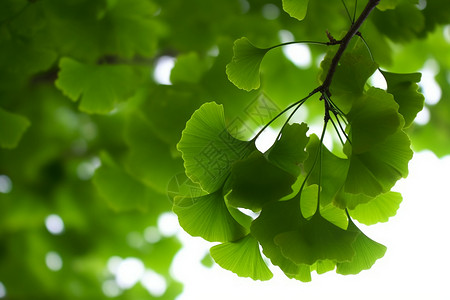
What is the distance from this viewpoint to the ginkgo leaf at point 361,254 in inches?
18.3

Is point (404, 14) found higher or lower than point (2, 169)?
higher

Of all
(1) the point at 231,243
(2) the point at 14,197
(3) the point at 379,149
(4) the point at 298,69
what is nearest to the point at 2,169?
(2) the point at 14,197

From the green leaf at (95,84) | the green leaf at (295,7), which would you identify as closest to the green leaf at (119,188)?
the green leaf at (95,84)

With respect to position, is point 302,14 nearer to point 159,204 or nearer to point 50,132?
point 159,204

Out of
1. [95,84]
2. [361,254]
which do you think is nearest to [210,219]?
[361,254]

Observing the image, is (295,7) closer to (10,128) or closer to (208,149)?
(208,149)

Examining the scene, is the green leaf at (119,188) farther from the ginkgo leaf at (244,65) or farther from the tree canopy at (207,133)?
the ginkgo leaf at (244,65)

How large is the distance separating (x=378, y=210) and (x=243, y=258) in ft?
0.54

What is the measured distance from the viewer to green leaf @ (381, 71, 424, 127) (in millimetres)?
471

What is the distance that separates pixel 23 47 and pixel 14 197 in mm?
838

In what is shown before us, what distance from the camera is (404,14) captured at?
26.7 inches

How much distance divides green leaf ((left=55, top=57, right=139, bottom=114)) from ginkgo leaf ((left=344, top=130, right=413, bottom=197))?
0.43 metres

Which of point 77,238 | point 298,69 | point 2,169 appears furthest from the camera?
point 77,238

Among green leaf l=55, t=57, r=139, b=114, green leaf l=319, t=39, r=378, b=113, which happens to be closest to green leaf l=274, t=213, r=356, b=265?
green leaf l=319, t=39, r=378, b=113
